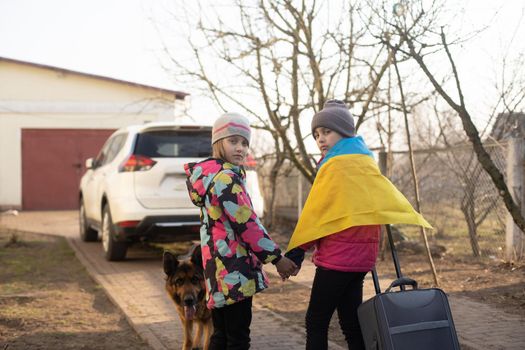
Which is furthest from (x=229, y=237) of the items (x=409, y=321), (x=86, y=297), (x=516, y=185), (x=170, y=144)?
(x=516, y=185)

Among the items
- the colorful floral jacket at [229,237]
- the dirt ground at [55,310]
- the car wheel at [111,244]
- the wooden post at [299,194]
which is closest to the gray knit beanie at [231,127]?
the colorful floral jacket at [229,237]

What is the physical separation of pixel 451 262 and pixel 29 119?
15447 millimetres

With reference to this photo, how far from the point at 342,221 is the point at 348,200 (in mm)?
120

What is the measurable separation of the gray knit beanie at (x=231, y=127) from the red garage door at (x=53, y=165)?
17.8m

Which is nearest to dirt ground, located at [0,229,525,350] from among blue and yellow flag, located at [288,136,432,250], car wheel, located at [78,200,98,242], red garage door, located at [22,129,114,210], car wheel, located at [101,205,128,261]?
car wheel, located at [101,205,128,261]

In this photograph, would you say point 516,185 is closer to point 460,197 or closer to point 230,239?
point 460,197

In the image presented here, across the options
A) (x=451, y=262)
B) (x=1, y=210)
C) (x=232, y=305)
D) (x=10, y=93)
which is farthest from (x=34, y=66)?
(x=232, y=305)

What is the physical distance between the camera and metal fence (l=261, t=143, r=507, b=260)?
30.4 feet

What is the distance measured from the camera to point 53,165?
2086cm

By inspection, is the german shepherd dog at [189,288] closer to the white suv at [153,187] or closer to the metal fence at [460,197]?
the white suv at [153,187]

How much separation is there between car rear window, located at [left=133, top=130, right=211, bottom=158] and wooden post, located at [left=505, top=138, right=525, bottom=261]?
4019 millimetres

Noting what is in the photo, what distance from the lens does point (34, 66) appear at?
819 inches

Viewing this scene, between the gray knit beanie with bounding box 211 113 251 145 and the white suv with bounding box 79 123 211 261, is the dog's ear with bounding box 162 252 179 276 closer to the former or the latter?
the gray knit beanie with bounding box 211 113 251 145

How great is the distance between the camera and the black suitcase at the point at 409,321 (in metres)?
3.41
